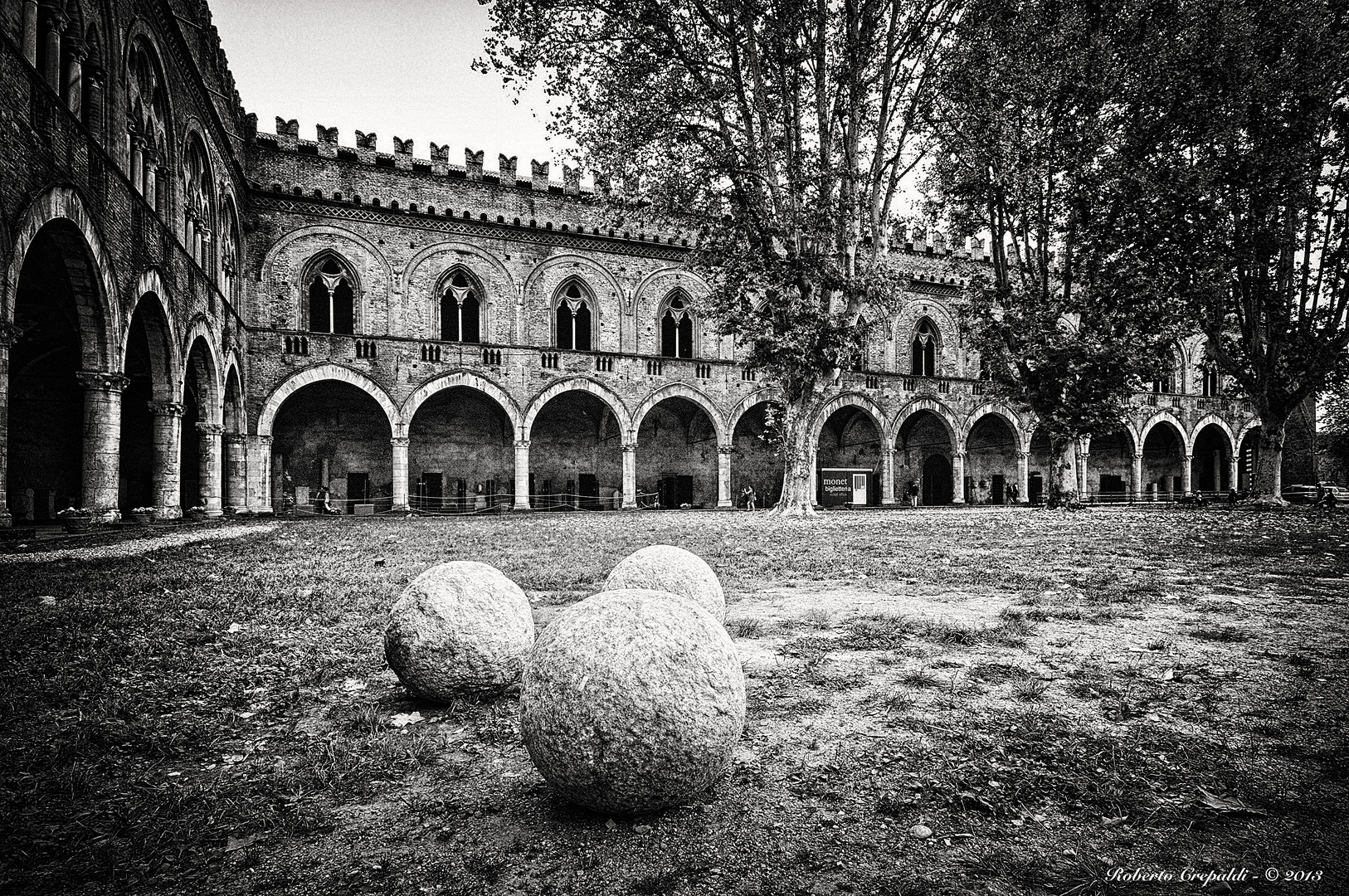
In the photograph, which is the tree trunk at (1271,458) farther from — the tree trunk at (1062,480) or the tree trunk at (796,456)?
the tree trunk at (796,456)

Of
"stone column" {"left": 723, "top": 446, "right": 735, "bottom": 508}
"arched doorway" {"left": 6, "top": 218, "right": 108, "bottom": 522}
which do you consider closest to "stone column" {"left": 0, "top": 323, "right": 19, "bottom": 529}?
"arched doorway" {"left": 6, "top": 218, "right": 108, "bottom": 522}

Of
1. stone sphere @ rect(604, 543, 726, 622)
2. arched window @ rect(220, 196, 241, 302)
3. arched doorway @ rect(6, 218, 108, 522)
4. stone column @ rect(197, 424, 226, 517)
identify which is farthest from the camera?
arched window @ rect(220, 196, 241, 302)

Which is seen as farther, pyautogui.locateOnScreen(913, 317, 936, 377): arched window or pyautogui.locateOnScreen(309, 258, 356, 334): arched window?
pyautogui.locateOnScreen(913, 317, 936, 377): arched window

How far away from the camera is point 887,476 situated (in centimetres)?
3291

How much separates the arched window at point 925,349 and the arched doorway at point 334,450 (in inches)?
1029

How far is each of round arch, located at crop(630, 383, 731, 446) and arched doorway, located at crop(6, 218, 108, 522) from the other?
711 inches

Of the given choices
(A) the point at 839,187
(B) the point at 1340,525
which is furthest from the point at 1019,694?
(A) the point at 839,187

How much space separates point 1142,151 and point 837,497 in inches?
722

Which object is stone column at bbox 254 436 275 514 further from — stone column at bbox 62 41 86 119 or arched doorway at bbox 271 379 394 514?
stone column at bbox 62 41 86 119

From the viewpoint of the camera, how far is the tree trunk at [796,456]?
1866 cm

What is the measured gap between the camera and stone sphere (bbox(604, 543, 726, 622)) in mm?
4629

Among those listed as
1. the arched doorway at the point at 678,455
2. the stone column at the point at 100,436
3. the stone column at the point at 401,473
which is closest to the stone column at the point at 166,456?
the stone column at the point at 100,436

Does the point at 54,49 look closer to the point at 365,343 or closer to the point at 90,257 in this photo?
the point at 90,257

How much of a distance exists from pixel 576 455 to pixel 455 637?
27.7m
